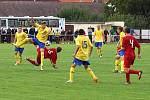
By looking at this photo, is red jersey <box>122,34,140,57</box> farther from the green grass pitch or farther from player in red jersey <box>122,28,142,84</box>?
the green grass pitch

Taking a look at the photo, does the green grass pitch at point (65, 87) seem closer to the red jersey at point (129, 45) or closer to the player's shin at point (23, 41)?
the red jersey at point (129, 45)

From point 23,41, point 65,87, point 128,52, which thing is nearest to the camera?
point 65,87

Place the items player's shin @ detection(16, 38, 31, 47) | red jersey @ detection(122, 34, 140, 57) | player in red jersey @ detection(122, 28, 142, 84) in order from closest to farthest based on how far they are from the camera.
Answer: player in red jersey @ detection(122, 28, 142, 84), red jersey @ detection(122, 34, 140, 57), player's shin @ detection(16, 38, 31, 47)

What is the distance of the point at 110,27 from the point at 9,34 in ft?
53.4

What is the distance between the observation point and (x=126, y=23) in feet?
305

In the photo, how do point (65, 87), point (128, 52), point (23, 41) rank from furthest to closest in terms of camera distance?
point (23, 41)
point (128, 52)
point (65, 87)

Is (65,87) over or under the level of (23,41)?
under

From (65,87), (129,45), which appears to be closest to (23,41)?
(129,45)

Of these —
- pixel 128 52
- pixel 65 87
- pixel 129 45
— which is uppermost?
pixel 129 45

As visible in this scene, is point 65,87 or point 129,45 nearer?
point 65,87

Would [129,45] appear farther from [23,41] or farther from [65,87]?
[23,41]

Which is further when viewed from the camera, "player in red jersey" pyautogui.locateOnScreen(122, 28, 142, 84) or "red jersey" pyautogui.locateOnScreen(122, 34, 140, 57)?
"red jersey" pyautogui.locateOnScreen(122, 34, 140, 57)

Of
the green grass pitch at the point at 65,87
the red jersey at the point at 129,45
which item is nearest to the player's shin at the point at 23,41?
the green grass pitch at the point at 65,87

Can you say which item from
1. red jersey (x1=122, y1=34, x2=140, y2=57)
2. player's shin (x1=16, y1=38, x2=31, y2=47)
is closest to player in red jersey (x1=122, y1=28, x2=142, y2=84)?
red jersey (x1=122, y1=34, x2=140, y2=57)
